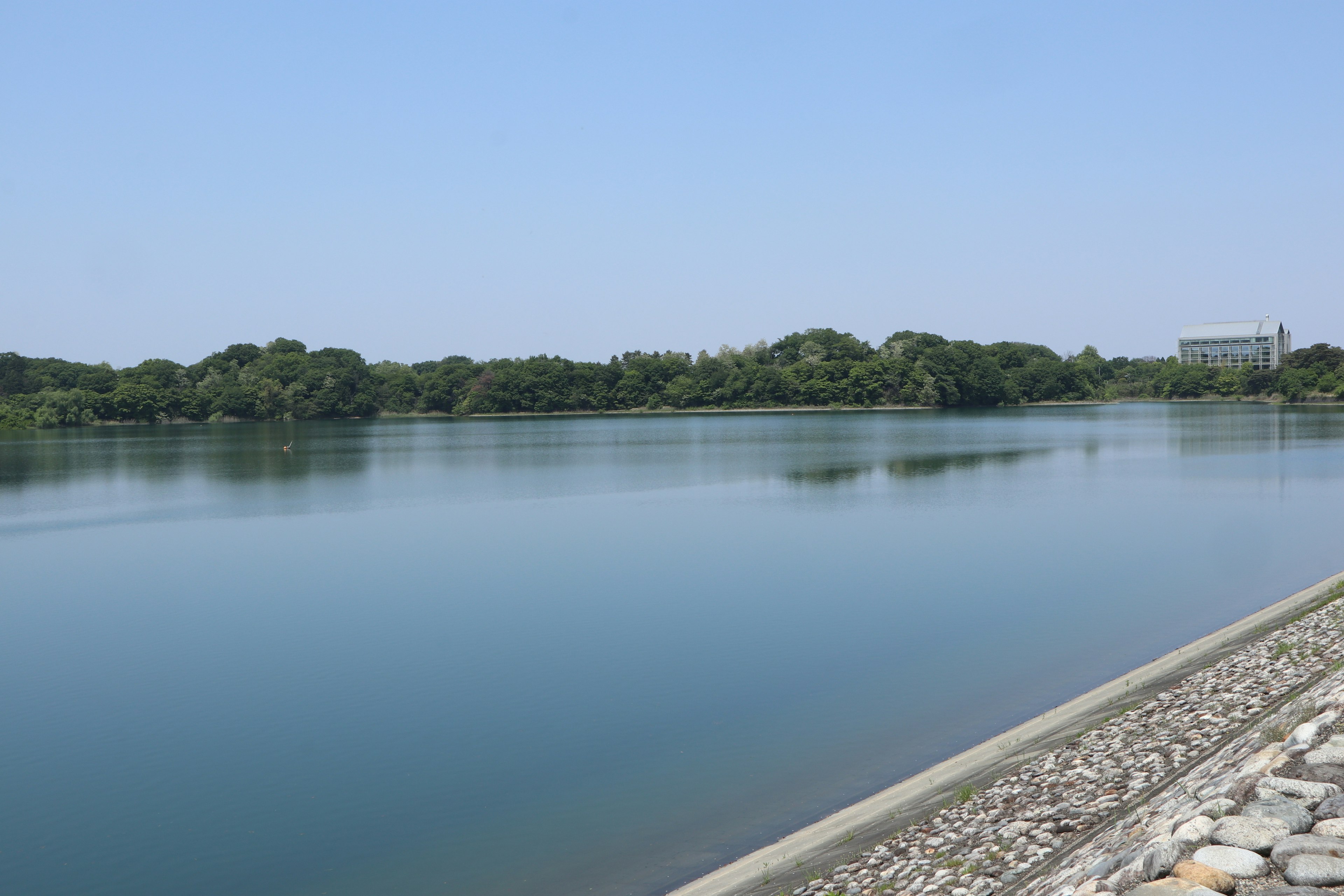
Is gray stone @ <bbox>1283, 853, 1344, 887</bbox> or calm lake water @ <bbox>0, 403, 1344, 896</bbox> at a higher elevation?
gray stone @ <bbox>1283, 853, 1344, 887</bbox>

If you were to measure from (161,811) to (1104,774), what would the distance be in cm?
884

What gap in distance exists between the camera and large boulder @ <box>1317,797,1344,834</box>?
4270mm

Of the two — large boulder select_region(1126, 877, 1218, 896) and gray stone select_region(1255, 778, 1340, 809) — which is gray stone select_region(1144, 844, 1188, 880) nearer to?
large boulder select_region(1126, 877, 1218, 896)

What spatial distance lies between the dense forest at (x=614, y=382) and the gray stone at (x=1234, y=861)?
127 m

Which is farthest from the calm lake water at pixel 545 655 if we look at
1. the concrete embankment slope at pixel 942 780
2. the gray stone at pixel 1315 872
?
the gray stone at pixel 1315 872

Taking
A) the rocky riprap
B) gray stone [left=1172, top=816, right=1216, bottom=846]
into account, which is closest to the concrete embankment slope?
the rocky riprap

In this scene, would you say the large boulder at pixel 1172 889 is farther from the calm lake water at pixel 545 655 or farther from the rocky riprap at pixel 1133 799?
the calm lake water at pixel 545 655

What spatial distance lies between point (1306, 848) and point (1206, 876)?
0.46 metres

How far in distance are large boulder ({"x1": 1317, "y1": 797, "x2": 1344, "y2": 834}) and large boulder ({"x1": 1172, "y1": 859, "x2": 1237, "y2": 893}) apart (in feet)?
1.95

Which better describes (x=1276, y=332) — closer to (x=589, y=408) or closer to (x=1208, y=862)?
(x=589, y=408)

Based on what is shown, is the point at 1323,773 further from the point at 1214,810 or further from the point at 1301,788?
the point at 1214,810

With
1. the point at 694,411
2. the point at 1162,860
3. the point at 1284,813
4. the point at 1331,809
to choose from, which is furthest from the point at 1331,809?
the point at 694,411

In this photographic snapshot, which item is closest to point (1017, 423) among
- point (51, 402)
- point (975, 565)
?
point (975, 565)

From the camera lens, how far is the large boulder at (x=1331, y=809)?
4270 millimetres
